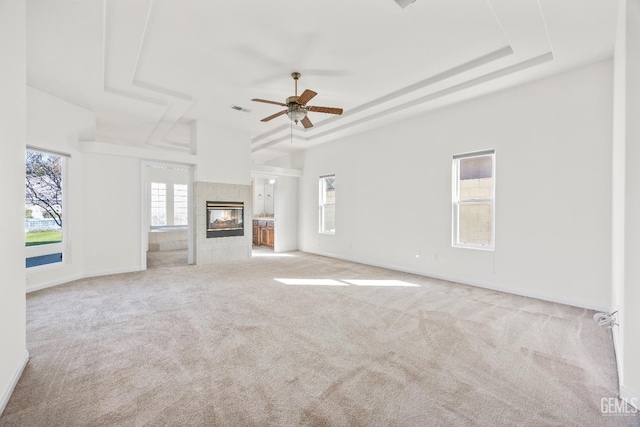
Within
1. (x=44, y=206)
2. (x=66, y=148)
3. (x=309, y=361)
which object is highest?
(x=66, y=148)

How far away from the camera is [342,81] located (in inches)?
168

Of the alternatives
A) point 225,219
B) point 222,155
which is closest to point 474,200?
A: point 225,219

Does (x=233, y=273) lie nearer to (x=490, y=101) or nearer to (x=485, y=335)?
(x=485, y=335)

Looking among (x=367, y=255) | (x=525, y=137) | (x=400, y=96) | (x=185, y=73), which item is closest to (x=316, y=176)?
(x=367, y=255)

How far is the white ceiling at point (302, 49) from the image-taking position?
2.72m

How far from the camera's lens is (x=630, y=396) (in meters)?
1.80

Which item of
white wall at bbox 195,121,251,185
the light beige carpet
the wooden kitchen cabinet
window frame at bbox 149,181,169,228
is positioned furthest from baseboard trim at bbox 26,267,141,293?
window frame at bbox 149,181,169,228

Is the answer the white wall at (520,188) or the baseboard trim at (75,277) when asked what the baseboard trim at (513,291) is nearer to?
the white wall at (520,188)

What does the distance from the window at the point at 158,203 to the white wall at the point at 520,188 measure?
7.83 meters

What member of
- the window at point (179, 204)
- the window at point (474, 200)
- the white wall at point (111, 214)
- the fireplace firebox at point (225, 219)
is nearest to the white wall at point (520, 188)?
the window at point (474, 200)

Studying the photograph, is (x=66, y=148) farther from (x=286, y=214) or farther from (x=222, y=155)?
(x=286, y=214)

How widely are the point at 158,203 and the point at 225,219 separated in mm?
4891

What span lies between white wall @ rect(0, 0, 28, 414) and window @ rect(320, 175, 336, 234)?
593 centimetres

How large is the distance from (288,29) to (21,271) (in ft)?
10.7
